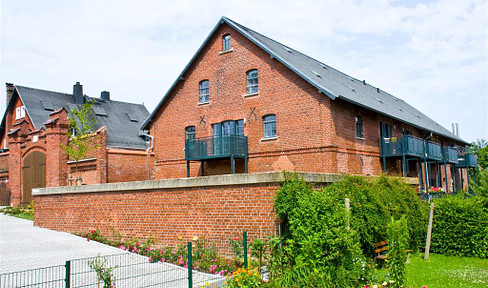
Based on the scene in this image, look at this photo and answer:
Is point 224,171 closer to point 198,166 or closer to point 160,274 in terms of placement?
point 198,166

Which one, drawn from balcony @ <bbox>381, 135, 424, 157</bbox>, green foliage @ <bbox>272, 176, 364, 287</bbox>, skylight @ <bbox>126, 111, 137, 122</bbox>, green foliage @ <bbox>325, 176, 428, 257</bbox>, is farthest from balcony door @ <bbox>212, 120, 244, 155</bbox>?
skylight @ <bbox>126, 111, 137, 122</bbox>

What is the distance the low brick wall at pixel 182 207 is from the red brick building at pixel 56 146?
248 inches

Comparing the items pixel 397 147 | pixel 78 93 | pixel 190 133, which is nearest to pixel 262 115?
pixel 190 133

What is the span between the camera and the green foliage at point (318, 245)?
827 cm

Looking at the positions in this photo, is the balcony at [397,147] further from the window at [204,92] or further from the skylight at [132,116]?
the skylight at [132,116]

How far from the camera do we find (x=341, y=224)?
8750 millimetres

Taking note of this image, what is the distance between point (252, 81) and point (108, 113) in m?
18.5

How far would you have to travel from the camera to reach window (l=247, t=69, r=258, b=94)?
21.9m

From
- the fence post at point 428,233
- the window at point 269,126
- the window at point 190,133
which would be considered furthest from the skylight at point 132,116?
the fence post at point 428,233

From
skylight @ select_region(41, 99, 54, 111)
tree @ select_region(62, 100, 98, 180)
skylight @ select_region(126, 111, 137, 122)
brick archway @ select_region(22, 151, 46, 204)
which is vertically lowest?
brick archway @ select_region(22, 151, 46, 204)

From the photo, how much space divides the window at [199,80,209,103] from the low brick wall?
10345 mm

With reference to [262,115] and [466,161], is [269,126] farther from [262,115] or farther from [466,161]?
[466,161]

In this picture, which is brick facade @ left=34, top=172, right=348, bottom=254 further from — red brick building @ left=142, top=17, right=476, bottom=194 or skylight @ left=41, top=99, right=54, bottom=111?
skylight @ left=41, top=99, right=54, bottom=111

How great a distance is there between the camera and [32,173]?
25.4m
